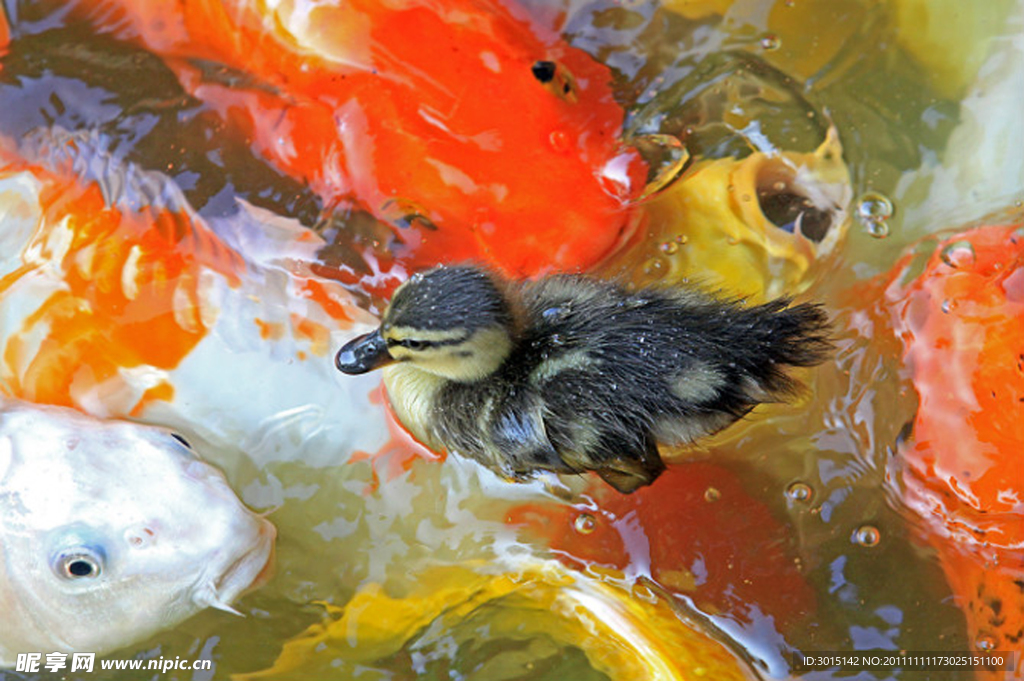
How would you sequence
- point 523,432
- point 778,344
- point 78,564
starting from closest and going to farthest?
point 778,344, point 523,432, point 78,564

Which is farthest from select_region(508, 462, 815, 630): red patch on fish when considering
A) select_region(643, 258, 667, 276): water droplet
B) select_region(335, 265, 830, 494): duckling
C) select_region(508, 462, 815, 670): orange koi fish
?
select_region(643, 258, 667, 276): water droplet

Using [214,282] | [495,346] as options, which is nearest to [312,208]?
[214,282]

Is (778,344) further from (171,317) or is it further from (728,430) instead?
(171,317)

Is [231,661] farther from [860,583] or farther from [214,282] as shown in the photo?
[860,583]

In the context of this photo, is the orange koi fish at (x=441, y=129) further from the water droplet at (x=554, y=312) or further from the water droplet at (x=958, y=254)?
the water droplet at (x=958, y=254)

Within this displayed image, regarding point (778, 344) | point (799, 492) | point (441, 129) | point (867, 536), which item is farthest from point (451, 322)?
point (867, 536)

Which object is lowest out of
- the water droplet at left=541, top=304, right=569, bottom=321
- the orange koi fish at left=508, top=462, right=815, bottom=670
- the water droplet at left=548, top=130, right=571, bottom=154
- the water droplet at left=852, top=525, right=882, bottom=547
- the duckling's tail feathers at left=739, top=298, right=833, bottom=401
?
the orange koi fish at left=508, top=462, right=815, bottom=670

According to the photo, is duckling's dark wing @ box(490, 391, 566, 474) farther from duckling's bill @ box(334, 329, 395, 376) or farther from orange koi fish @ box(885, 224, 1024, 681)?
orange koi fish @ box(885, 224, 1024, 681)

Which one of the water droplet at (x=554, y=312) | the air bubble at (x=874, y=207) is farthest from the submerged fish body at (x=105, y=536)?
the air bubble at (x=874, y=207)
